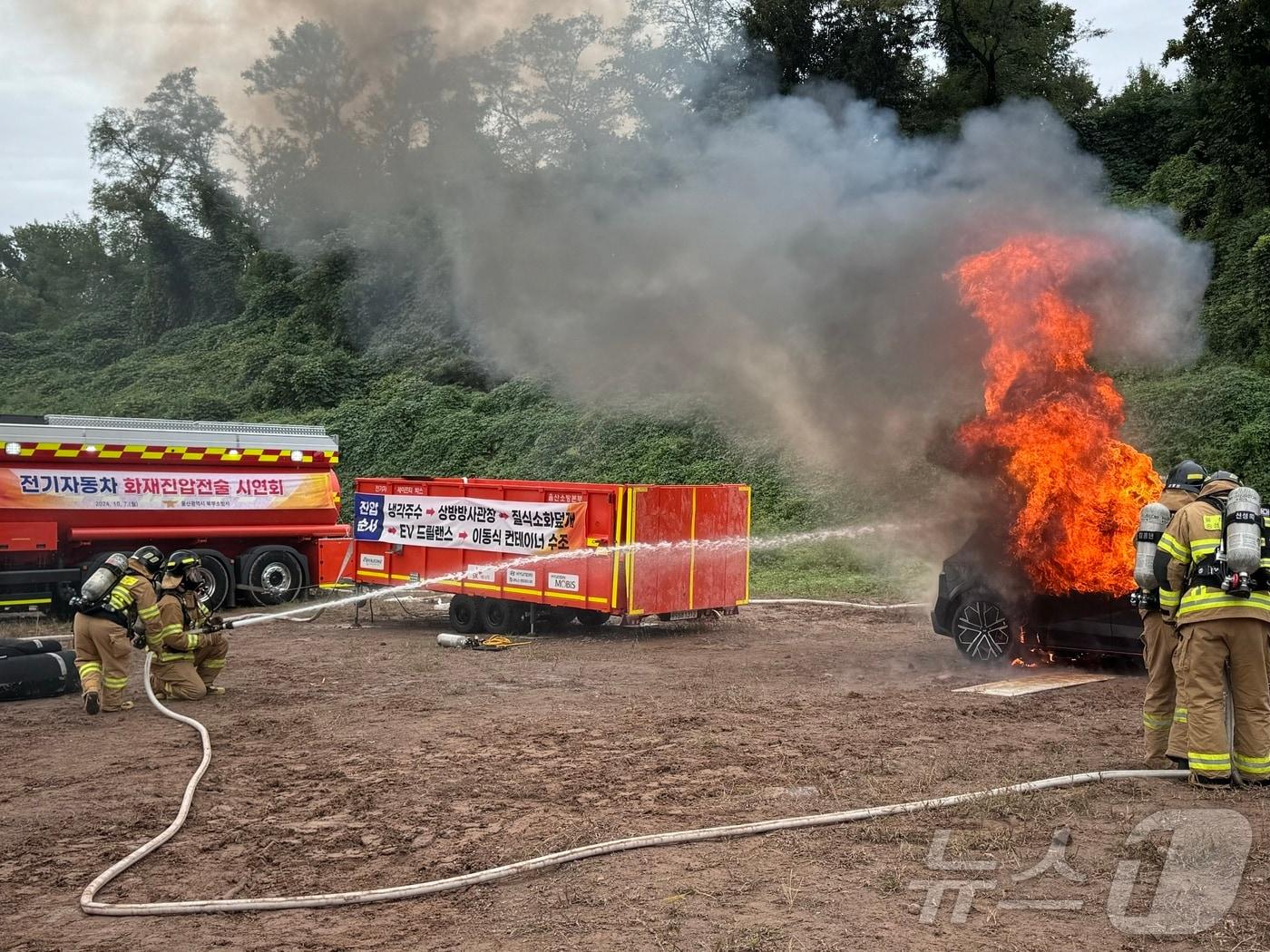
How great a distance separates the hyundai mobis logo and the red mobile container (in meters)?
8.34

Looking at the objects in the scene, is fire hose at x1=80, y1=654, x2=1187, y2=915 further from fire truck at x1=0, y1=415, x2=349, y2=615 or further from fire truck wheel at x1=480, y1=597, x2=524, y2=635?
fire truck at x1=0, y1=415, x2=349, y2=615

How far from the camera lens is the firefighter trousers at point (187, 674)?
10.6m

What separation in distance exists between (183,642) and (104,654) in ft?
2.26

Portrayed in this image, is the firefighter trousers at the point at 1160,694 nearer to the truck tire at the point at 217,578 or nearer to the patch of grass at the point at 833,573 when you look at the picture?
the patch of grass at the point at 833,573

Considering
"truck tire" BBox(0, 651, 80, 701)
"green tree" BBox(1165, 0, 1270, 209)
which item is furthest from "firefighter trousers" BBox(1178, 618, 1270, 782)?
"green tree" BBox(1165, 0, 1270, 209)

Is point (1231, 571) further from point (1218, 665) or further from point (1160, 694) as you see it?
point (1160, 694)

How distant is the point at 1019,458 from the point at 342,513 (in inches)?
895

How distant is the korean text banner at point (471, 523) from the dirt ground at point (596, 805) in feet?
8.94

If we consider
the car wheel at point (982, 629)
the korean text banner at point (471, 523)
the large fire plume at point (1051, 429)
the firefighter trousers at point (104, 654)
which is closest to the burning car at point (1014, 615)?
the car wheel at point (982, 629)

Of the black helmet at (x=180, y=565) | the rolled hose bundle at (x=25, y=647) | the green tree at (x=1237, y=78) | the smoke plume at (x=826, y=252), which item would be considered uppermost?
the green tree at (x=1237, y=78)

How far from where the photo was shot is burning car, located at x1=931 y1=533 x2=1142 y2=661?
10.7 m

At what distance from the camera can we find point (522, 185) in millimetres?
14914

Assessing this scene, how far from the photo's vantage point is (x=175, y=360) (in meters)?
44.4

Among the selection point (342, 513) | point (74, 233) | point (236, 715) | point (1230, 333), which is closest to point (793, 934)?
point (236, 715)
